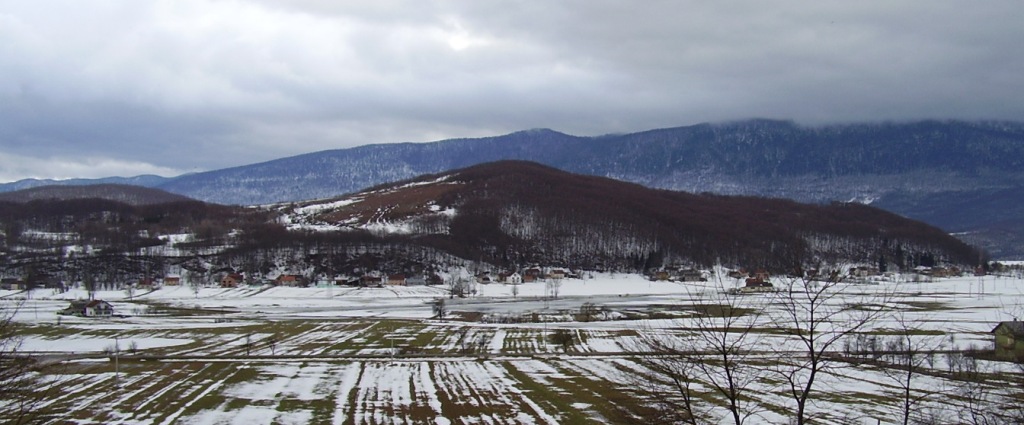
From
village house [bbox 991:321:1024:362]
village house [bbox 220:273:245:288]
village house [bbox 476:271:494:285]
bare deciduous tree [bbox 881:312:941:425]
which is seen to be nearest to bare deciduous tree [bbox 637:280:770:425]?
bare deciduous tree [bbox 881:312:941:425]

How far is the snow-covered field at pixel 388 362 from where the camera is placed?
31969 millimetres

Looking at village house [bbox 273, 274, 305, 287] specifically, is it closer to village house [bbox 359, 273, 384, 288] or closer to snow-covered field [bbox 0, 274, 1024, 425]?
village house [bbox 359, 273, 384, 288]

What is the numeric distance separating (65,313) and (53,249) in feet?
336

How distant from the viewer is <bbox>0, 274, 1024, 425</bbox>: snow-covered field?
32.0 metres

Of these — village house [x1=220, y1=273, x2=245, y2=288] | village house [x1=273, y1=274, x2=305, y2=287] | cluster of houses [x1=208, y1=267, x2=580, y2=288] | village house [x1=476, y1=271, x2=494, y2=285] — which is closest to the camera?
village house [x1=220, y1=273, x2=245, y2=288]

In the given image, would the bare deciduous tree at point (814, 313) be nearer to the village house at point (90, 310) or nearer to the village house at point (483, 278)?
→ the village house at point (90, 310)

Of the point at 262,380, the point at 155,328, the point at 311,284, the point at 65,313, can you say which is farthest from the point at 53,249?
the point at 262,380

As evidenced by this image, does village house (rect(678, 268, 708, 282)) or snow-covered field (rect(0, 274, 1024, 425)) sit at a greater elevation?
village house (rect(678, 268, 708, 282))

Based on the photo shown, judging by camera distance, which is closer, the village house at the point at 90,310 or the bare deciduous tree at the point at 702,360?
the bare deciduous tree at the point at 702,360

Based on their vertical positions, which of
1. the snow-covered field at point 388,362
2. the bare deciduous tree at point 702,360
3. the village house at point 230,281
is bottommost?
the snow-covered field at point 388,362

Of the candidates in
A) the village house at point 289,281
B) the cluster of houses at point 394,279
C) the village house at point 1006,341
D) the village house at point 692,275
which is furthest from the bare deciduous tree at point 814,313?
the village house at point 289,281

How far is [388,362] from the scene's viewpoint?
49.5 meters

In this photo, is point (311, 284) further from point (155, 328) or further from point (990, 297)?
point (990, 297)

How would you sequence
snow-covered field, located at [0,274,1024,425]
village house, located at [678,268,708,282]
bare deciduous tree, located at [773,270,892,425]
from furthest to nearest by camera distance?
village house, located at [678,268,708,282] < snow-covered field, located at [0,274,1024,425] < bare deciduous tree, located at [773,270,892,425]
